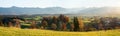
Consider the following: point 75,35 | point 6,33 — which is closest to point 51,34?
point 75,35

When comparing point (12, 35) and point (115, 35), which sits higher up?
point (12, 35)

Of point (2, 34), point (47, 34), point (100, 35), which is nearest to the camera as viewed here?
point (2, 34)

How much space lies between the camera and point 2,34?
31.4 m

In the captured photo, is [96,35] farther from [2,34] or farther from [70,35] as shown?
[2,34]

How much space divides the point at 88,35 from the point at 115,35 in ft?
11.9

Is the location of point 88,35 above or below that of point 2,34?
below

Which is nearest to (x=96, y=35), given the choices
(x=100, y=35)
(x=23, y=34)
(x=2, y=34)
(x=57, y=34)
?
(x=100, y=35)

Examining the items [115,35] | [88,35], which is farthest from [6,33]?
[115,35]

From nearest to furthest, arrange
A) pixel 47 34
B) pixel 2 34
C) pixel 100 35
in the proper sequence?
1. pixel 2 34
2. pixel 47 34
3. pixel 100 35

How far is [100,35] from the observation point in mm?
35844

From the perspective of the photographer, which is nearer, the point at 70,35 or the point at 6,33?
the point at 6,33

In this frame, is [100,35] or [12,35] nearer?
[12,35]

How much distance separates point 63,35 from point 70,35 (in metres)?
0.93

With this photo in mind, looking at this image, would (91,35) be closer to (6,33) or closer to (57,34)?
(57,34)
